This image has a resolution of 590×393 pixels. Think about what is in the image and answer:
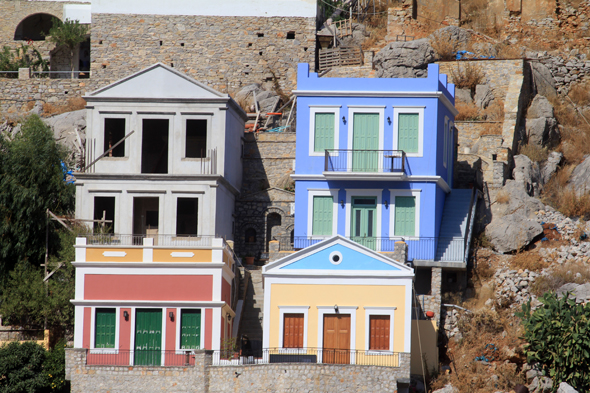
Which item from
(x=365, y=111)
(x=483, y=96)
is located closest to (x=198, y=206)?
(x=365, y=111)

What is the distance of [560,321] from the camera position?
3112 centimetres

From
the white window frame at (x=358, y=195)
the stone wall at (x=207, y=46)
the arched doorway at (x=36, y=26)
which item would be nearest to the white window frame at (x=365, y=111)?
the white window frame at (x=358, y=195)

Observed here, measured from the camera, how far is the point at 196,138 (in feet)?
138

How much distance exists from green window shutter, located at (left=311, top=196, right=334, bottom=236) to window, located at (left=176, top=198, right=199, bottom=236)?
4.82 meters

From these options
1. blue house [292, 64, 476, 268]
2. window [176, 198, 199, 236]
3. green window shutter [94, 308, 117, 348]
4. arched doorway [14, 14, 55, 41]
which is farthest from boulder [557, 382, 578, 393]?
arched doorway [14, 14, 55, 41]

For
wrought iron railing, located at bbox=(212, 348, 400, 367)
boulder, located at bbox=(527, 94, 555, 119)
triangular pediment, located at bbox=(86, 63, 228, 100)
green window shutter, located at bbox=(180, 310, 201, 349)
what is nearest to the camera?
wrought iron railing, located at bbox=(212, 348, 400, 367)

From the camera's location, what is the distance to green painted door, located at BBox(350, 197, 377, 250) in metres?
37.6

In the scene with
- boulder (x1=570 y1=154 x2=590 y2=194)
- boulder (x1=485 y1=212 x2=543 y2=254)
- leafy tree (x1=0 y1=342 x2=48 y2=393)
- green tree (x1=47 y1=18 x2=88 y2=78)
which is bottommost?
leafy tree (x1=0 y1=342 x2=48 y2=393)

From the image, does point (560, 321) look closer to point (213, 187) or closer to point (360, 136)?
point (360, 136)

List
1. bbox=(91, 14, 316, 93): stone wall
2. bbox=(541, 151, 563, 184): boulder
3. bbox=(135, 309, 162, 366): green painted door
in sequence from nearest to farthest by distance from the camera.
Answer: bbox=(135, 309, 162, 366): green painted door
bbox=(541, 151, 563, 184): boulder
bbox=(91, 14, 316, 93): stone wall

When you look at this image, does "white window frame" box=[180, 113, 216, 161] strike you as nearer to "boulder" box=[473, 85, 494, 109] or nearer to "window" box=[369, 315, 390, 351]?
"window" box=[369, 315, 390, 351]

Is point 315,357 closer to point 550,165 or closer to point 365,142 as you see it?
point 365,142

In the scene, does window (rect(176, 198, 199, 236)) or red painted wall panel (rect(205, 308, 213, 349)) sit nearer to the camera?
red painted wall panel (rect(205, 308, 213, 349))

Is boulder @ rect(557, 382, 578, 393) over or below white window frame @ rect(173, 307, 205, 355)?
below
